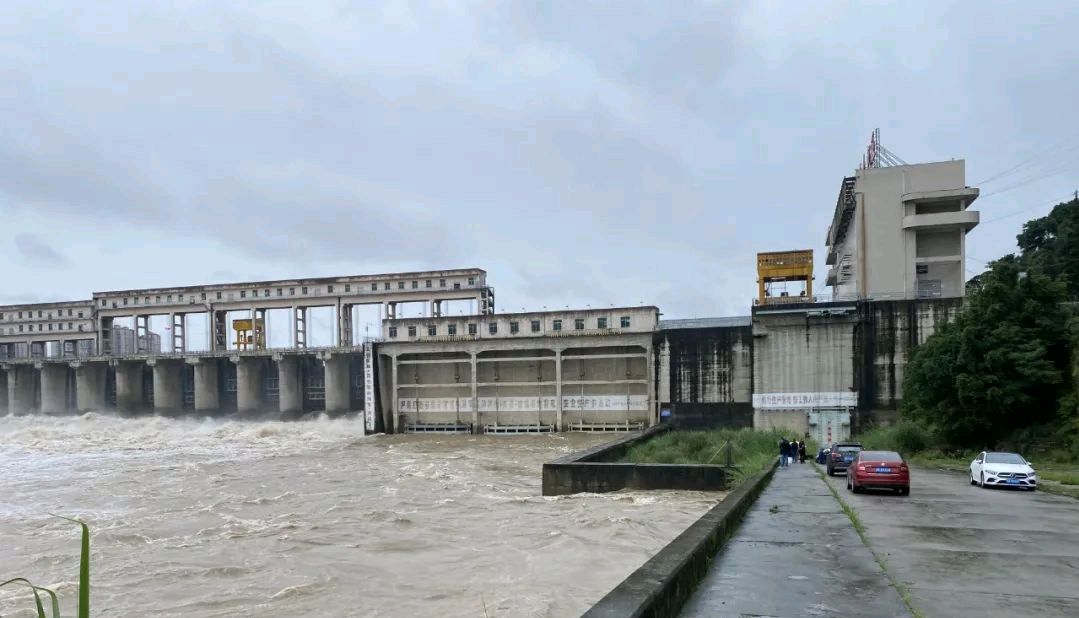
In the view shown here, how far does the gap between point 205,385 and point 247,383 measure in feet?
13.7

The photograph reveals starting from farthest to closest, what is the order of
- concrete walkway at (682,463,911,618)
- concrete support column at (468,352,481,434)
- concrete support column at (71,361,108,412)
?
concrete support column at (71,361,108,412) → concrete support column at (468,352,481,434) → concrete walkway at (682,463,911,618)

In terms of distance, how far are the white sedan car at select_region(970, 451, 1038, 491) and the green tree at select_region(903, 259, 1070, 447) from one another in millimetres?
8311

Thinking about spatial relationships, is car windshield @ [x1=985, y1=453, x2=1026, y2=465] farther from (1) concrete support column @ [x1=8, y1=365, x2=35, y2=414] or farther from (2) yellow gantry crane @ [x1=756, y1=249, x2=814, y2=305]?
(1) concrete support column @ [x1=8, y1=365, x2=35, y2=414]

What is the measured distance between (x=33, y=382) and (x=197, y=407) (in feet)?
80.9

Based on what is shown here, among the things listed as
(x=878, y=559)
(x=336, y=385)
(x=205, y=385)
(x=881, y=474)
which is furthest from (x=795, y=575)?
(x=205, y=385)

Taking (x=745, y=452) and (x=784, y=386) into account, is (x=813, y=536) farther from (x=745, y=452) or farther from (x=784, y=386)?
(x=784, y=386)

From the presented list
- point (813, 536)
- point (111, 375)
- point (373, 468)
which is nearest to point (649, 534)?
point (813, 536)

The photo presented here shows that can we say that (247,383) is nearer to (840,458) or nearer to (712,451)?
(712,451)

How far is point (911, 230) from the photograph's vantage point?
4319cm

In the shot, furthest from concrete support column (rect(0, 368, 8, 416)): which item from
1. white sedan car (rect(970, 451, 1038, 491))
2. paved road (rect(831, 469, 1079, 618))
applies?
white sedan car (rect(970, 451, 1038, 491))

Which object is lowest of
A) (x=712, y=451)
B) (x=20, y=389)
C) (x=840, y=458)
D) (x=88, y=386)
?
(x=20, y=389)

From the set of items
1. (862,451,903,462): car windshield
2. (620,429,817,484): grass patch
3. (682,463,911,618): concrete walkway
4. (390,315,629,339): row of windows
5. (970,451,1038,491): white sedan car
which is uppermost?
(390,315,629,339): row of windows

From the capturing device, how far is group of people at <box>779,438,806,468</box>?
100 feet

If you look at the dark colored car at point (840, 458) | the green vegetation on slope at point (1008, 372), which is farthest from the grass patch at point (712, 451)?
the green vegetation on slope at point (1008, 372)
